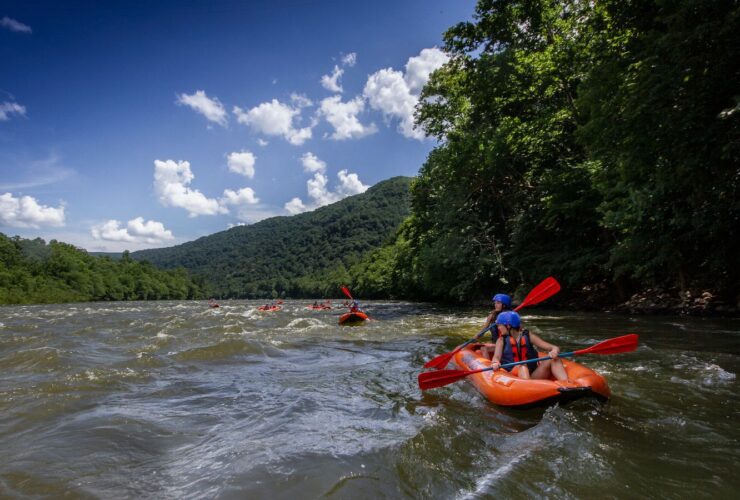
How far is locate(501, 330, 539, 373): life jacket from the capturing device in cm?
514

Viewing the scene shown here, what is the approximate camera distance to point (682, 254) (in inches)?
430

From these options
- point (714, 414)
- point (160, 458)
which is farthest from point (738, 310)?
point (160, 458)

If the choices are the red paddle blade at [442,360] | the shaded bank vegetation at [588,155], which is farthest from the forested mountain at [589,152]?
the red paddle blade at [442,360]

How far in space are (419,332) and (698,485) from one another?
9613 mm

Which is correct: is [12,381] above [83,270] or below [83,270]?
below

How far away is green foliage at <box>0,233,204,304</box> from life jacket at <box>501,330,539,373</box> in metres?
55.0

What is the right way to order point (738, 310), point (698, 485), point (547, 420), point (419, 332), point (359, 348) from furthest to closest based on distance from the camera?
point (419, 332)
point (738, 310)
point (359, 348)
point (547, 420)
point (698, 485)

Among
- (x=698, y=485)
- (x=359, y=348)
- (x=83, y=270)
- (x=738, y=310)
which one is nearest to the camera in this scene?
(x=698, y=485)

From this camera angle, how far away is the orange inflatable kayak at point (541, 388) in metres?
4.06

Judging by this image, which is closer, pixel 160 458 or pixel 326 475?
pixel 326 475

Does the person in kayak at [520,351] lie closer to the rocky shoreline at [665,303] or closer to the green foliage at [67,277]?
the rocky shoreline at [665,303]

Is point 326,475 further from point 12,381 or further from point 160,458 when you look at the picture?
point 12,381

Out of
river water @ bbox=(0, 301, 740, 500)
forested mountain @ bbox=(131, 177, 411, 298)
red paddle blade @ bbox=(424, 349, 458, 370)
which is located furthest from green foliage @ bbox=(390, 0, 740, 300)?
forested mountain @ bbox=(131, 177, 411, 298)

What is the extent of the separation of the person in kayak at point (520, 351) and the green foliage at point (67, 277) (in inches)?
2165
